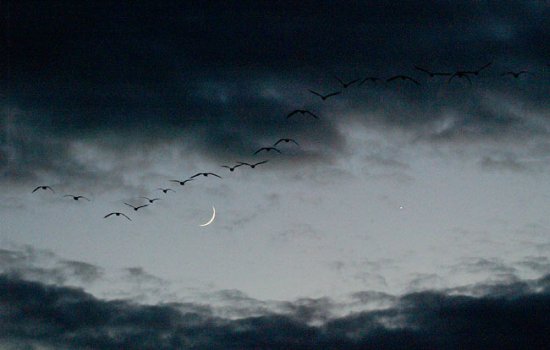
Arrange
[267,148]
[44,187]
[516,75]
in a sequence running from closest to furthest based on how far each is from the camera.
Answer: [516,75], [267,148], [44,187]

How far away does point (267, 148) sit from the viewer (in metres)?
86.8

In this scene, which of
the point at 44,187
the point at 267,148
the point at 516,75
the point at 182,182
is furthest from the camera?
the point at 44,187

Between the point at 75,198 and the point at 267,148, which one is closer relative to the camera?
the point at 267,148

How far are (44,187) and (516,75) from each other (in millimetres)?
60933

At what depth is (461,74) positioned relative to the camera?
7500 cm

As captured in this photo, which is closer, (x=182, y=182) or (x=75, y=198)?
(x=182, y=182)

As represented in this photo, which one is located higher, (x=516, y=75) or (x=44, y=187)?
(x=44, y=187)

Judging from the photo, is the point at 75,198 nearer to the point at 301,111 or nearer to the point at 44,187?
the point at 44,187

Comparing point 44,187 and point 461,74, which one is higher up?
point 44,187

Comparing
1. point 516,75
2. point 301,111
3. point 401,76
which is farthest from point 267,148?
point 516,75

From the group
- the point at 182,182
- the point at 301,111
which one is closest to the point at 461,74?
the point at 301,111

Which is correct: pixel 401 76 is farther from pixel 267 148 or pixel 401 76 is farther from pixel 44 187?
pixel 44 187

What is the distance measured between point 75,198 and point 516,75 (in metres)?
58.0

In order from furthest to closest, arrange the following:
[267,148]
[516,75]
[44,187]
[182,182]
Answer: [44,187], [182,182], [267,148], [516,75]
